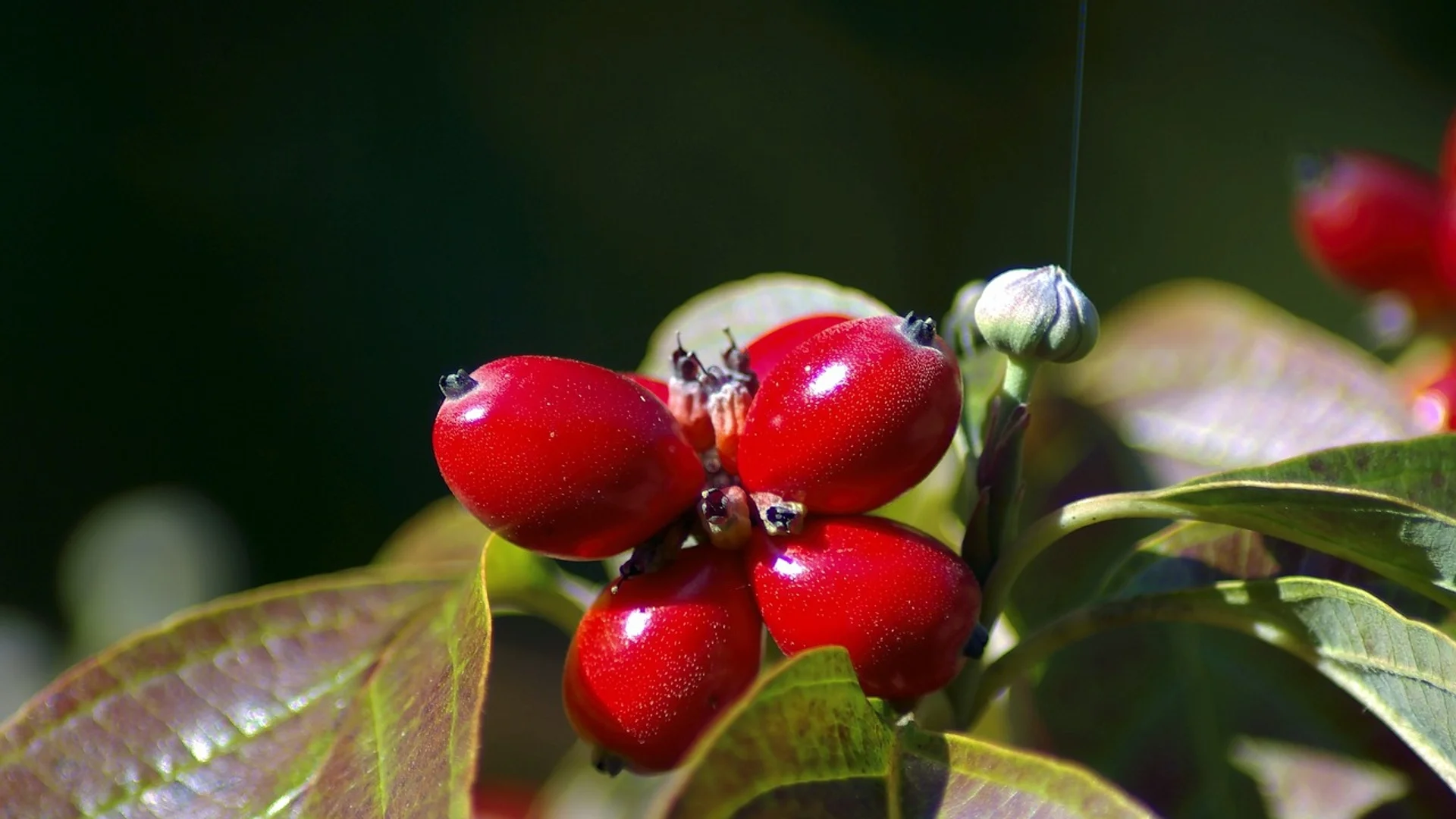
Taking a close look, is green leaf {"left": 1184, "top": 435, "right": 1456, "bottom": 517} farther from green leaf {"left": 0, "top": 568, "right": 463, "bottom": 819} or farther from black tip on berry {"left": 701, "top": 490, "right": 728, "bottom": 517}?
green leaf {"left": 0, "top": 568, "right": 463, "bottom": 819}

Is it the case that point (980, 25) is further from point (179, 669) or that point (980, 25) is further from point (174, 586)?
point (179, 669)

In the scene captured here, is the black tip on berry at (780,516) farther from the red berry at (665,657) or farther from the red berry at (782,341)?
the red berry at (782,341)

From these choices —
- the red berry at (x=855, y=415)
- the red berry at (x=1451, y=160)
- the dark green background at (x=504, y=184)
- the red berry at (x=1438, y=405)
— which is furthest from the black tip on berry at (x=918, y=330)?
the dark green background at (x=504, y=184)

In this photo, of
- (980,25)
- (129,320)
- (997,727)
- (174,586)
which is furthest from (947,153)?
(997,727)

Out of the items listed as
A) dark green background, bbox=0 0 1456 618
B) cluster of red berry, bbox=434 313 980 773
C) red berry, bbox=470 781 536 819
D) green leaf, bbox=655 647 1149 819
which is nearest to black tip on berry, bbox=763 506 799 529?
cluster of red berry, bbox=434 313 980 773

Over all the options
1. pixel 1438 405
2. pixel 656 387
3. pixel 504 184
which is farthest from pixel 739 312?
pixel 504 184

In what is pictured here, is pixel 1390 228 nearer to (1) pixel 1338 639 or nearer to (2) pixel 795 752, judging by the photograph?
(1) pixel 1338 639
